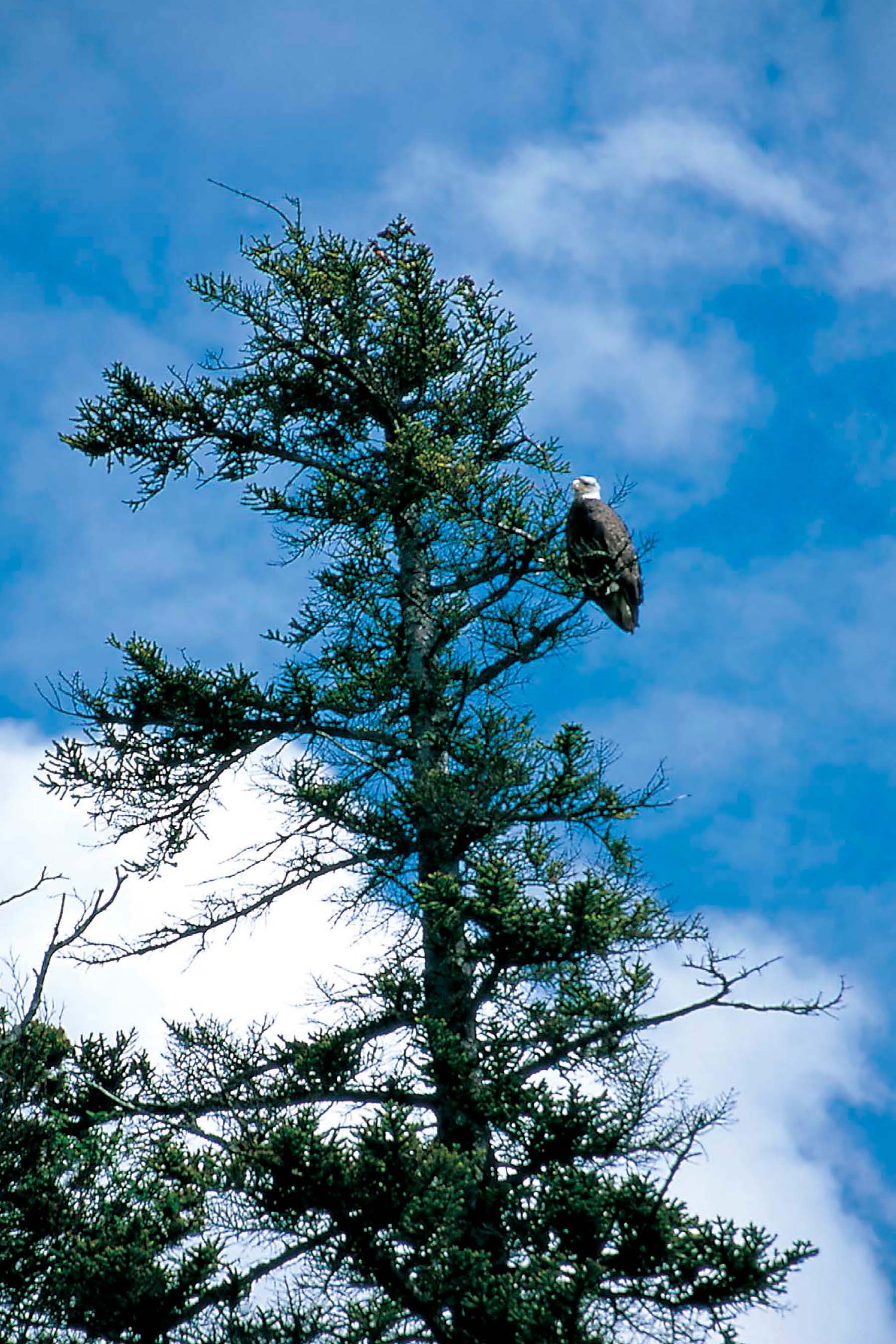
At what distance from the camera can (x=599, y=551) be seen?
430 inches

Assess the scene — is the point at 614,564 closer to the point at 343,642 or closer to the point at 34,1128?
the point at 343,642

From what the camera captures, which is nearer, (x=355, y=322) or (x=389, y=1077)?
(x=389, y=1077)

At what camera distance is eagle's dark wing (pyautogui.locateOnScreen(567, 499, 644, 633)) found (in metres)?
10.8

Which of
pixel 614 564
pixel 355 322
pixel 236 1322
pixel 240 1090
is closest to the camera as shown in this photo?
pixel 236 1322

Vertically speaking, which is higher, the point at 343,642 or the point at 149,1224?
the point at 343,642

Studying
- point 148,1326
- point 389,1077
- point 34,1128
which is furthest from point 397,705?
point 148,1326

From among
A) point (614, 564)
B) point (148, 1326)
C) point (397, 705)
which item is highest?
point (614, 564)

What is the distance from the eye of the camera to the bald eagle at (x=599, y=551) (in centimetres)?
1077

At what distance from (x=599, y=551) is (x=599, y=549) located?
1.7 inches

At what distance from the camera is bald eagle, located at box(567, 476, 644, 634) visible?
10766 mm

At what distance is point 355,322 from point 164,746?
4.38 metres

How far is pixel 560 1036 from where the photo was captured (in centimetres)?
918

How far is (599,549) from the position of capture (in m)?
11.0

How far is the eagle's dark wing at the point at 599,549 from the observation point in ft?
35.4
